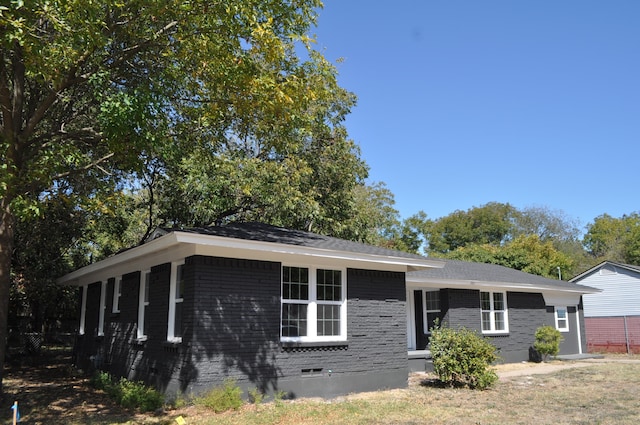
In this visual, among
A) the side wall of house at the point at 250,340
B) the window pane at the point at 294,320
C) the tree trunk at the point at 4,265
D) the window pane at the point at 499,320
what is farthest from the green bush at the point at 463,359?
the tree trunk at the point at 4,265

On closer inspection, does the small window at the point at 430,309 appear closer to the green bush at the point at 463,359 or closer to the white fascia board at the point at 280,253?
the green bush at the point at 463,359

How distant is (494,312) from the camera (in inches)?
737

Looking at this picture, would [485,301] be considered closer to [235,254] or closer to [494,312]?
[494,312]

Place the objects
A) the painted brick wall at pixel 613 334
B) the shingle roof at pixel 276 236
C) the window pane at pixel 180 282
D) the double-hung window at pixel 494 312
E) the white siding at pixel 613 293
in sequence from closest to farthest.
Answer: the shingle roof at pixel 276 236, the window pane at pixel 180 282, the double-hung window at pixel 494 312, the painted brick wall at pixel 613 334, the white siding at pixel 613 293

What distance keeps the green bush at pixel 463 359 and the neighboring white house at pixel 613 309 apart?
17.3 metres

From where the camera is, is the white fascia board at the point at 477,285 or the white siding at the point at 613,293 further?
the white siding at the point at 613,293

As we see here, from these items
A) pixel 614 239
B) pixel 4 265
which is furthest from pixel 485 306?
pixel 614 239

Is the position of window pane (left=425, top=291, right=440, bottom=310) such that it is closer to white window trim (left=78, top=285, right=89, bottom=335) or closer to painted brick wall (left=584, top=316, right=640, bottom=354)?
white window trim (left=78, top=285, right=89, bottom=335)

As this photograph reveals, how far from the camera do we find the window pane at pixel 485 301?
1842 cm

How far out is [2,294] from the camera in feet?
33.2

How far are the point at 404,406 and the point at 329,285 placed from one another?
10.5 feet

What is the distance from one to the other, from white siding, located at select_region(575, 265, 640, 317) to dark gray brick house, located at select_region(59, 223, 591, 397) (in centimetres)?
1927

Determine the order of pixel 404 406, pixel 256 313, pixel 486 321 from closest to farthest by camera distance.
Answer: pixel 404 406, pixel 256 313, pixel 486 321

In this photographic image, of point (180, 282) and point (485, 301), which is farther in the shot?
point (485, 301)
